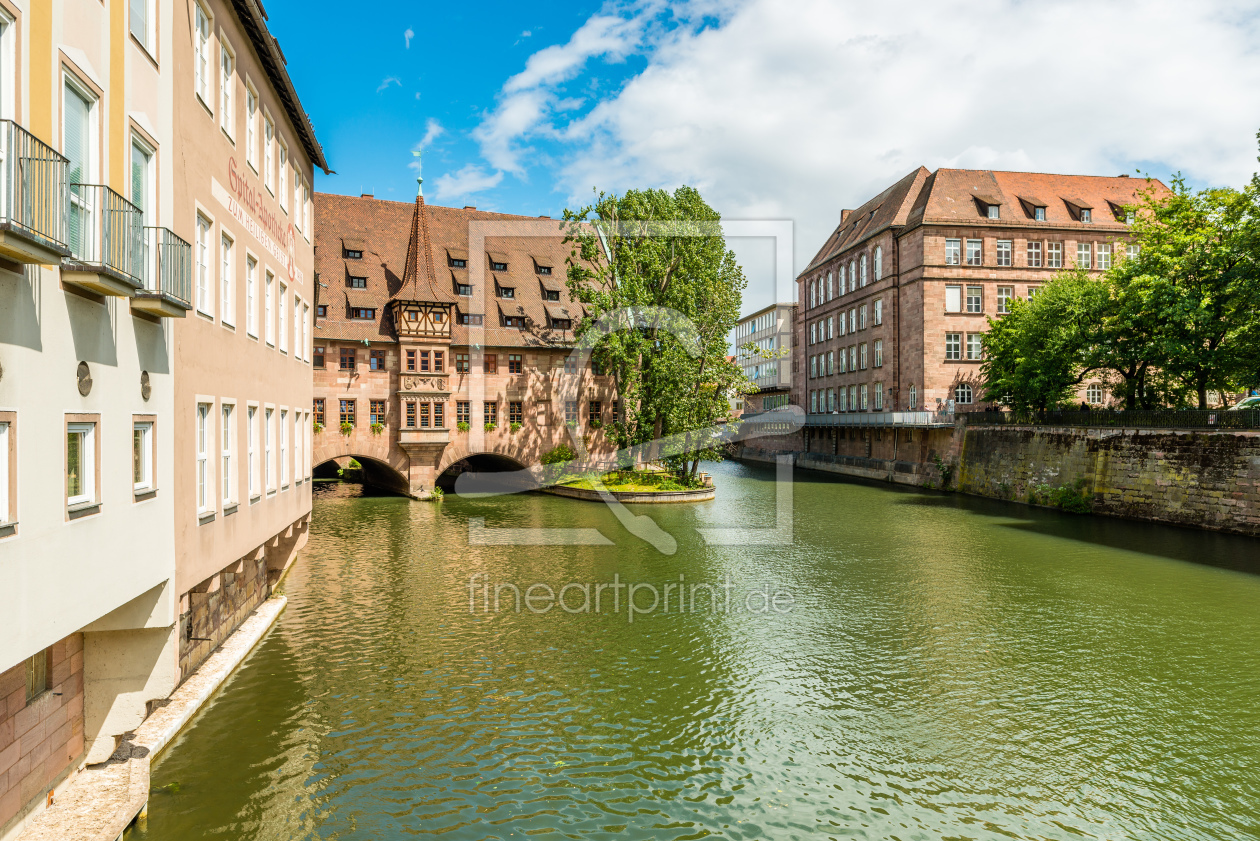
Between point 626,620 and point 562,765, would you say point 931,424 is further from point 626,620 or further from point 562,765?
point 562,765

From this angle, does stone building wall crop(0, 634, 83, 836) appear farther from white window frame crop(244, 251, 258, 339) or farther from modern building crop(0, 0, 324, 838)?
white window frame crop(244, 251, 258, 339)

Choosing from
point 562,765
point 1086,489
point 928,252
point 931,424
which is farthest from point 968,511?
point 562,765

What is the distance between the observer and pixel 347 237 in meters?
45.6

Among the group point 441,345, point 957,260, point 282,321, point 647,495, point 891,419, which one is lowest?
point 647,495

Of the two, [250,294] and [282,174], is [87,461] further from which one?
[282,174]

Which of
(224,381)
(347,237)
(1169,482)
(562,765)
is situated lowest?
(562,765)

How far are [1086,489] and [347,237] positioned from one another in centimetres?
4188

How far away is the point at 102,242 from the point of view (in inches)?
324

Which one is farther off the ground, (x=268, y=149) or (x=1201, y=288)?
(x=268, y=149)

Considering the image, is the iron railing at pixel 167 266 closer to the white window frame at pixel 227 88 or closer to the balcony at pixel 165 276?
the balcony at pixel 165 276

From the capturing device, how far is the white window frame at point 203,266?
1224 centimetres

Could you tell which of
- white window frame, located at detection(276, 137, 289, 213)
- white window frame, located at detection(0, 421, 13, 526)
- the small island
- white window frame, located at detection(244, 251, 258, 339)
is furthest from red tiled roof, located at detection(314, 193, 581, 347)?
white window frame, located at detection(0, 421, 13, 526)

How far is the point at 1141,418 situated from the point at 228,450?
1442 inches

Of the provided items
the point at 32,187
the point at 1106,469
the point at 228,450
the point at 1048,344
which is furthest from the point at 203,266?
the point at 1048,344
